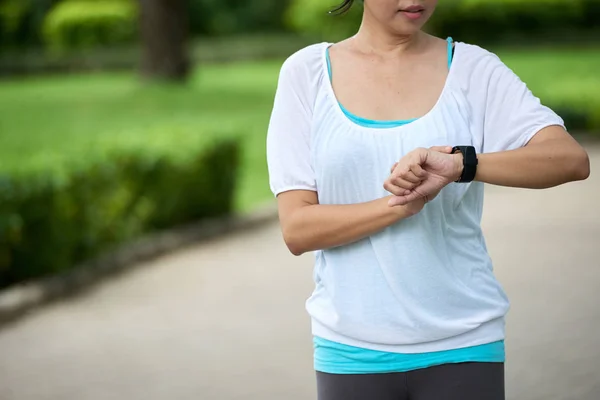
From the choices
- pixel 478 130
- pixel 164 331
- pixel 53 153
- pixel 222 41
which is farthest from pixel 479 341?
pixel 222 41

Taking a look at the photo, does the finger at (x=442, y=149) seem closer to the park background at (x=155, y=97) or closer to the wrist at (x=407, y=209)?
the wrist at (x=407, y=209)

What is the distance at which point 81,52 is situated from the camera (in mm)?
41688

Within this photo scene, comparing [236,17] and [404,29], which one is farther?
[236,17]

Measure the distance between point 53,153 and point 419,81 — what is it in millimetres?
7537

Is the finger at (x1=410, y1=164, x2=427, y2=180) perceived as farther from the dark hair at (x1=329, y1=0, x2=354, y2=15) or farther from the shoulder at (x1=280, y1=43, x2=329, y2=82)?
the dark hair at (x1=329, y1=0, x2=354, y2=15)

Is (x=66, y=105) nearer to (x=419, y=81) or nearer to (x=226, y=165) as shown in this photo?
(x=226, y=165)

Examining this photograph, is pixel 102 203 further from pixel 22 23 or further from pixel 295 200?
pixel 22 23

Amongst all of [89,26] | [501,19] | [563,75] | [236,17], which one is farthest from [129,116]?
[236,17]

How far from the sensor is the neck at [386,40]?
2.52m

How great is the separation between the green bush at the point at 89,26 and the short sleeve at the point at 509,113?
4157 centimetres

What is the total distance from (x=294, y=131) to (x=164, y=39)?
2506 cm

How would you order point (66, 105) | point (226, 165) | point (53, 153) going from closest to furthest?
point (53, 153)
point (226, 165)
point (66, 105)

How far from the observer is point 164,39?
27.1 meters

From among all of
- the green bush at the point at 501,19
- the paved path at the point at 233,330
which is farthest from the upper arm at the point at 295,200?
the green bush at the point at 501,19
